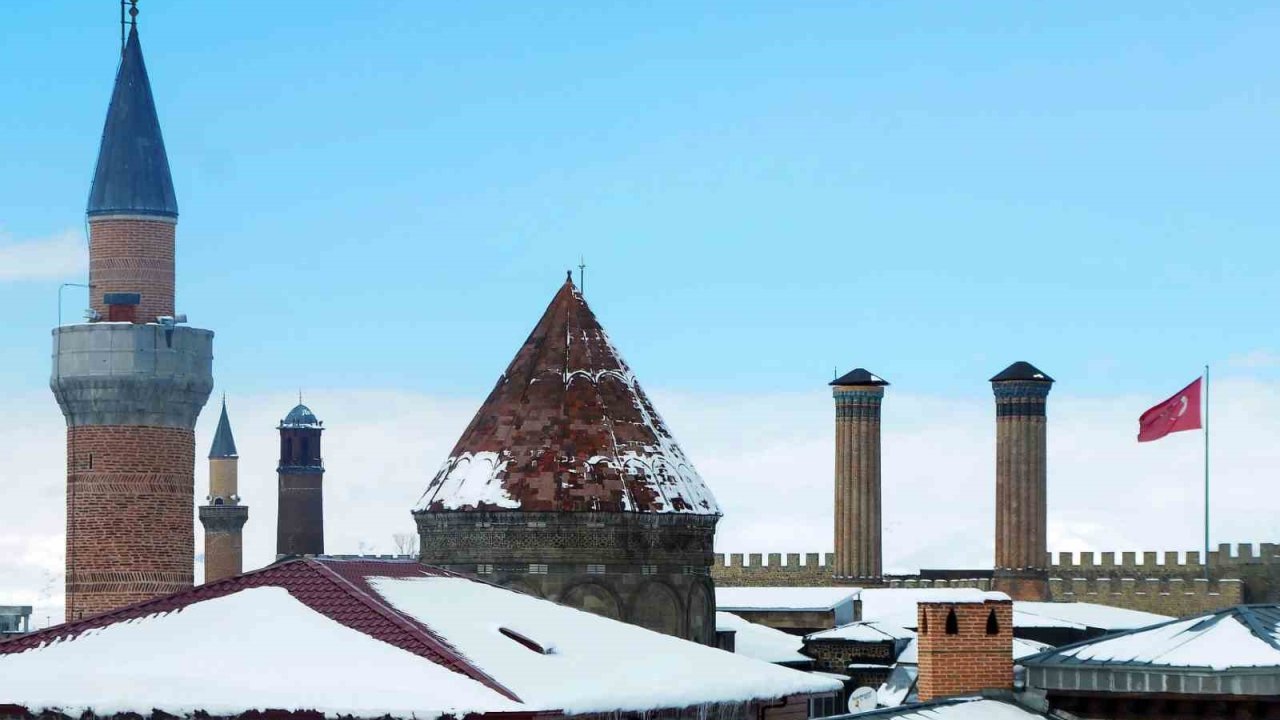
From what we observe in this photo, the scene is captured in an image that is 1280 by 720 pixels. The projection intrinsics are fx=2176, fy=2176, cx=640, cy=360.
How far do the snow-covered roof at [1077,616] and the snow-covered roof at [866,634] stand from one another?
3044 millimetres

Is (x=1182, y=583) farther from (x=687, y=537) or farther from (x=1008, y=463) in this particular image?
(x=687, y=537)

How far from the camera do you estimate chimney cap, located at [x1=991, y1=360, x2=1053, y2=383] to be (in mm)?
62469

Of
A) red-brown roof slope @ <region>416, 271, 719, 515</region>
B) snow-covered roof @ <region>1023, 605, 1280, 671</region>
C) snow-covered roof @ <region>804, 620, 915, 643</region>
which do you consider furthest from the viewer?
snow-covered roof @ <region>804, 620, 915, 643</region>

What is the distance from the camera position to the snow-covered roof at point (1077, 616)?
53188 mm

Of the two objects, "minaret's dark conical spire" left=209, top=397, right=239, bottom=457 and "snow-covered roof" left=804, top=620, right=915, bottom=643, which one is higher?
"minaret's dark conical spire" left=209, top=397, right=239, bottom=457

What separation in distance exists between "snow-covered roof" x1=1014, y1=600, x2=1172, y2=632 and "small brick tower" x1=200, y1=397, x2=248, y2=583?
39.2 metres

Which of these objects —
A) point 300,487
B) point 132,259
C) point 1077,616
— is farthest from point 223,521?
point 1077,616

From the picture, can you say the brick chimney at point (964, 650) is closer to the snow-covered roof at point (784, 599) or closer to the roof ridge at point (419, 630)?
the roof ridge at point (419, 630)

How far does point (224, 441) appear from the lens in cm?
9388

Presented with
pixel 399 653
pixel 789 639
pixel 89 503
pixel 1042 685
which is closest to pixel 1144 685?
pixel 1042 685

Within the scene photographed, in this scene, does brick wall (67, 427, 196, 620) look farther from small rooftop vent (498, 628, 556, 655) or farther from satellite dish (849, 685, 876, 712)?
small rooftop vent (498, 628, 556, 655)

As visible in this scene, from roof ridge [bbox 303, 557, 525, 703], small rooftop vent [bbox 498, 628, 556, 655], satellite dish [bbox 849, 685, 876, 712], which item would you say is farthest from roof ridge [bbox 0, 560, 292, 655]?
satellite dish [bbox 849, 685, 876, 712]

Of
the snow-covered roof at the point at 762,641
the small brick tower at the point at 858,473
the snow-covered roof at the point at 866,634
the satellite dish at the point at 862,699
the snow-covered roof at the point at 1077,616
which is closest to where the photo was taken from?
the satellite dish at the point at 862,699

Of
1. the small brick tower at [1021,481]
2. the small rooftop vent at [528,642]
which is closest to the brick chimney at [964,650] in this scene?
the small rooftop vent at [528,642]
